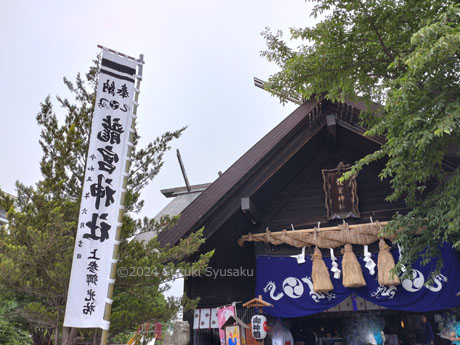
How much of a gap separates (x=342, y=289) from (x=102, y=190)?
534 cm

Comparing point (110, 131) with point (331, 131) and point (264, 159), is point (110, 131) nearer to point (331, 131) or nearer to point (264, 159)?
point (264, 159)

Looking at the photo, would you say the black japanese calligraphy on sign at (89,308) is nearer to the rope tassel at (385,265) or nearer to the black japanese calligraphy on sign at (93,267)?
the black japanese calligraphy on sign at (93,267)

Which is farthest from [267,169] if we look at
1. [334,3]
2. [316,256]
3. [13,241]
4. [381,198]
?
[13,241]

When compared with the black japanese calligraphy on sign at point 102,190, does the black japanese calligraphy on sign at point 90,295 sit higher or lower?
lower

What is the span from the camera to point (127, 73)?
5176mm

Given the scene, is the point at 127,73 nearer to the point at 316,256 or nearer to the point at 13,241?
the point at 13,241

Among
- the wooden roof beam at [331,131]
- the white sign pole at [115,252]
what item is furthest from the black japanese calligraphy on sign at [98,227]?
the wooden roof beam at [331,131]

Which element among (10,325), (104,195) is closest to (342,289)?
(104,195)

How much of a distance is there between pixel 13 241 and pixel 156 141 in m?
2.50

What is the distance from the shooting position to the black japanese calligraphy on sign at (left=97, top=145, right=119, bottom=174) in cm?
469

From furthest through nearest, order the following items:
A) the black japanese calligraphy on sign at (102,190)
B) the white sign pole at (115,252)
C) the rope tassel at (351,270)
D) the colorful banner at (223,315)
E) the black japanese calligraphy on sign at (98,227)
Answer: the rope tassel at (351,270) → the colorful banner at (223,315) → the black japanese calligraphy on sign at (102,190) → the black japanese calligraphy on sign at (98,227) → the white sign pole at (115,252)

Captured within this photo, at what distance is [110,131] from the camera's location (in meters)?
4.86

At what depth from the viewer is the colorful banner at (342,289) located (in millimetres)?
6910

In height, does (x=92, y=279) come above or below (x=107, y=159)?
below
